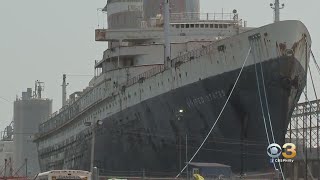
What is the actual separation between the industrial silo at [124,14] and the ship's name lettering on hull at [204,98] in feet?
67.6

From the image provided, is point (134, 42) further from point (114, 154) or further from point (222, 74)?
point (222, 74)

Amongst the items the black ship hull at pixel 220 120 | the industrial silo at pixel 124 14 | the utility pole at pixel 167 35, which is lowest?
the black ship hull at pixel 220 120

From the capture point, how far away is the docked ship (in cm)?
3619

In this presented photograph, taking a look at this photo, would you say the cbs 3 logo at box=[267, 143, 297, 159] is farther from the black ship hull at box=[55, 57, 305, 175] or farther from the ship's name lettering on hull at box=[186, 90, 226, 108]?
the ship's name lettering on hull at box=[186, 90, 226, 108]

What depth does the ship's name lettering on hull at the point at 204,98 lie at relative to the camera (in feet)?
124

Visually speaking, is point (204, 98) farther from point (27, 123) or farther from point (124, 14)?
point (27, 123)

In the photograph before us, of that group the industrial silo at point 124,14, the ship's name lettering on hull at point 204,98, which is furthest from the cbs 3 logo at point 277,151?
the industrial silo at point 124,14

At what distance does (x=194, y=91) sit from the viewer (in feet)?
130

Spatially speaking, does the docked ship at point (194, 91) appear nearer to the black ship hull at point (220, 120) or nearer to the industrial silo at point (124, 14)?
the black ship hull at point (220, 120)

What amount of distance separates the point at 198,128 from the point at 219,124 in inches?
69.3

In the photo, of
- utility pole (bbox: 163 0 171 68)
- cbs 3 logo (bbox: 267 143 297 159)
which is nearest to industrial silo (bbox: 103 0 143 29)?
utility pole (bbox: 163 0 171 68)

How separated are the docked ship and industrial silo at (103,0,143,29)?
8.66 feet

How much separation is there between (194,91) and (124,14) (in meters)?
22.3

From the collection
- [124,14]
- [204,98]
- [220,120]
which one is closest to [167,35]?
[204,98]
